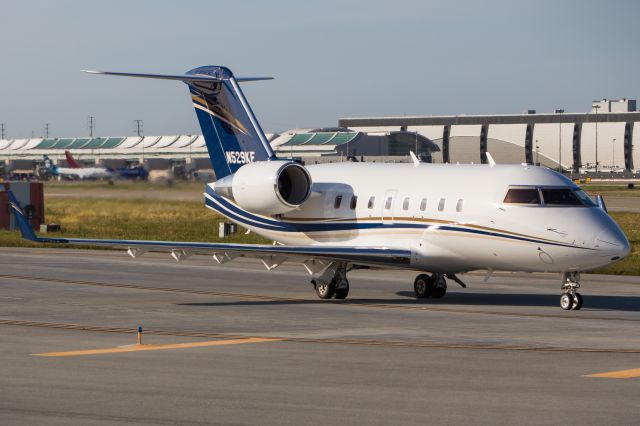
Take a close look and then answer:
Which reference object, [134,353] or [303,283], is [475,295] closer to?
[303,283]

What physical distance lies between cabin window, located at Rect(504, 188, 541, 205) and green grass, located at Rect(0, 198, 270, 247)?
23319 millimetres

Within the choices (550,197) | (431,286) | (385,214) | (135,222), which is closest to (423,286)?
(431,286)

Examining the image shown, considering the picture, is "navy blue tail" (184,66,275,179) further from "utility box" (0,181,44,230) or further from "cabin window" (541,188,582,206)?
"utility box" (0,181,44,230)

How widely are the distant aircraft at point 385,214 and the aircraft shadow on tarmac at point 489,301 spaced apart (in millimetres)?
624

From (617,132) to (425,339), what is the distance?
468ft

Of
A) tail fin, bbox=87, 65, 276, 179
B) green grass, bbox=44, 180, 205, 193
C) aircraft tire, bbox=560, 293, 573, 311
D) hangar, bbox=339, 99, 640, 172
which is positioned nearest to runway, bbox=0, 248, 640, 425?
aircraft tire, bbox=560, 293, 573, 311

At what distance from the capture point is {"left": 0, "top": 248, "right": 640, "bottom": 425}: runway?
14.1 meters

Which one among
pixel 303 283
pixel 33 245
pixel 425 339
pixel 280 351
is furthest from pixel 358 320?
pixel 33 245

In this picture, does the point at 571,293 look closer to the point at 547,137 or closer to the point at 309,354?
the point at 309,354

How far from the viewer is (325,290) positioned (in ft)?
96.5

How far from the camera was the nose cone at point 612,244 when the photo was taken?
81.0 feet

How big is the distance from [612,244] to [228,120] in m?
12.5

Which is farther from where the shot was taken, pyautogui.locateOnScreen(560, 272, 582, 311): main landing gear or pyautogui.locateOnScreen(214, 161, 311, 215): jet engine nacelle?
pyautogui.locateOnScreen(214, 161, 311, 215): jet engine nacelle

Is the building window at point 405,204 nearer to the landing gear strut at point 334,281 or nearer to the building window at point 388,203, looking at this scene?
the building window at point 388,203
